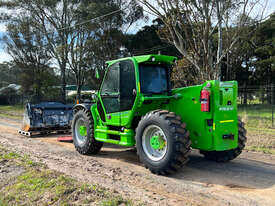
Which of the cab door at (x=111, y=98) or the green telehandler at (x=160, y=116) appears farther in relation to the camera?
the cab door at (x=111, y=98)

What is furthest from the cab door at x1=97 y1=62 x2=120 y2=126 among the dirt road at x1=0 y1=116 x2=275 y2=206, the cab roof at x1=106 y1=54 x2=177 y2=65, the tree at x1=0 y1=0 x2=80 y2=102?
the tree at x1=0 y1=0 x2=80 y2=102

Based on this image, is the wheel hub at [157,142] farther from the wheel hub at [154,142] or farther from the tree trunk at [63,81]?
the tree trunk at [63,81]

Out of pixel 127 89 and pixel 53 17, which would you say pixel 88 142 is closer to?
pixel 127 89

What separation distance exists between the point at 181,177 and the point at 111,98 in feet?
9.10

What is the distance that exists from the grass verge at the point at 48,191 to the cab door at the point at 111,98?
6.70 ft

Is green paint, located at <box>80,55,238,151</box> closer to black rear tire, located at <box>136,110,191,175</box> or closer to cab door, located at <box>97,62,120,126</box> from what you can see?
cab door, located at <box>97,62,120,126</box>

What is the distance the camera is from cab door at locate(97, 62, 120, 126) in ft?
23.0

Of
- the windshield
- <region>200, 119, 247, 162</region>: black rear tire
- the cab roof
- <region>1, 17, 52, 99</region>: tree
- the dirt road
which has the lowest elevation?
the dirt road

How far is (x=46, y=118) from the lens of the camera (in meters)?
11.3

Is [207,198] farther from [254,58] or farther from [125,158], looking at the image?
[254,58]

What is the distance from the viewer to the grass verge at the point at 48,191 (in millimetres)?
4415

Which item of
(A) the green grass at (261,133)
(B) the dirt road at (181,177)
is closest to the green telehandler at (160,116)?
(B) the dirt road at (181,177)

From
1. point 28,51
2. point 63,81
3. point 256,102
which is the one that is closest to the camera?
point 256,102

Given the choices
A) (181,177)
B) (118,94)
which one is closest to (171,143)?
(181,177)
